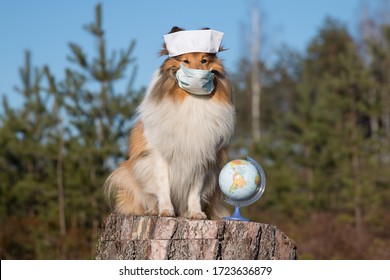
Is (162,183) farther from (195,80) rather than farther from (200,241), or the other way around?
(195,80)

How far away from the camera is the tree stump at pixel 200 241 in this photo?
5.66 m

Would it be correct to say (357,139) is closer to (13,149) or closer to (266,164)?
(266,164)

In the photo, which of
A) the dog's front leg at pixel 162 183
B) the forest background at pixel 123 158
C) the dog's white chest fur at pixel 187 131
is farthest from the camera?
the forest background at pixel 123 158

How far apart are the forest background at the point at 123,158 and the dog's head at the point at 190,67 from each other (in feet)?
23.2

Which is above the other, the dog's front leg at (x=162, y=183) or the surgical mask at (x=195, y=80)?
the surgical mask at (x=195, y=80)

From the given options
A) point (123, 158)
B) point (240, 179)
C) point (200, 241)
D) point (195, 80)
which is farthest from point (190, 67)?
point (123, 158)

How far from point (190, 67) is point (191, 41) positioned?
239mm

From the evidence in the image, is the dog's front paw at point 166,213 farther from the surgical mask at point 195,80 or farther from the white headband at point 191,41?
the white headband at point 191,41

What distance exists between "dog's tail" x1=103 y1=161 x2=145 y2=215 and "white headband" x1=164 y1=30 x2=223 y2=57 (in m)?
1.45

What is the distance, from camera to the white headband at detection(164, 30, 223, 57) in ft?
20.2

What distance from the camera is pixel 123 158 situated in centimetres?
1415

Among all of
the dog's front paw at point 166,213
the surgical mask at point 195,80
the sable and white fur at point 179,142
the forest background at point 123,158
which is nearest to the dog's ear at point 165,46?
the sable and white fur at point 179,142

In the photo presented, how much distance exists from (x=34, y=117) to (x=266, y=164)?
6.34 meters

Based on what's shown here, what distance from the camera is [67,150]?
48.7ft
